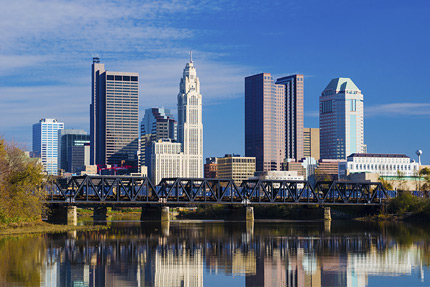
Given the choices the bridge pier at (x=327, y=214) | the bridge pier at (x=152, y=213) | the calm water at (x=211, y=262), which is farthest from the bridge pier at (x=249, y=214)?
the calm water at (x=211, y=262)

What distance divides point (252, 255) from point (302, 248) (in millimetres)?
10471

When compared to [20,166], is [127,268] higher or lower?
lower

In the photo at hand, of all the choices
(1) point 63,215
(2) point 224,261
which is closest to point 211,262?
(2) point 224,261

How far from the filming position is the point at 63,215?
490 ft

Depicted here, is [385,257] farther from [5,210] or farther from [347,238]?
[5,210]

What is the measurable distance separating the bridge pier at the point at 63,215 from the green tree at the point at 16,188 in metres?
33.4

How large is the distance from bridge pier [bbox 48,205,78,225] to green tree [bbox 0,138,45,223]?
1316 inches

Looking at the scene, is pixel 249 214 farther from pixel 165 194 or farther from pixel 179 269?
pixel 179 269

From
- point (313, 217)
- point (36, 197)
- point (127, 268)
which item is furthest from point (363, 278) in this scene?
point (313, 217)

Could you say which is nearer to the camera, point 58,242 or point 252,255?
point 252,255

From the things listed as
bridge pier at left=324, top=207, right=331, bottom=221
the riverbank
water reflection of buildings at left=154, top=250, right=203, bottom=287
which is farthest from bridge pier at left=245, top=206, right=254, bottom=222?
water reflection of buildings at left=154, top=250, right=203, bottom=287

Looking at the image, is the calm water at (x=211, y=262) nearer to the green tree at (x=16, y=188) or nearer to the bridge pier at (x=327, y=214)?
the green tree at (x=16, y=188)

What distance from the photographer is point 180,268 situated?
195 ft

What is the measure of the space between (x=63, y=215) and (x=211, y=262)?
90.2 m
